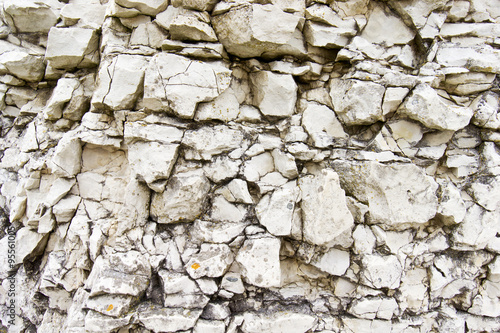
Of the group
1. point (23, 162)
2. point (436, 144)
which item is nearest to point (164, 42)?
point (23, 162)

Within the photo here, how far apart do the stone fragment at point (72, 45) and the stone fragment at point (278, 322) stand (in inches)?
155

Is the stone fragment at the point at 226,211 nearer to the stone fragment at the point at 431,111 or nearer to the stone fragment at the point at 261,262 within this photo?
the stone fragment at the point at 261,262

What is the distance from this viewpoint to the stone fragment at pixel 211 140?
3.32 m

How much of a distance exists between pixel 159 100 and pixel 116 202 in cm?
142

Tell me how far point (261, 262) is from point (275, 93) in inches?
83.3

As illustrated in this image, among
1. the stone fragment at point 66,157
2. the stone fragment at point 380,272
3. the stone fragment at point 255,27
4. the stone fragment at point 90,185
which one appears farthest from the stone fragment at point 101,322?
the stone fragment at point 255,27

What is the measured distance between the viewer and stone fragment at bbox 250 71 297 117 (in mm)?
3535

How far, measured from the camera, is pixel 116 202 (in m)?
3.50

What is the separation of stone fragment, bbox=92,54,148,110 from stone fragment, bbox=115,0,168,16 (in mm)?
644

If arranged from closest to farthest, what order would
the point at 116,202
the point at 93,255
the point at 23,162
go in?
the point at 93,255, the point at 116,202, the point at 23,162

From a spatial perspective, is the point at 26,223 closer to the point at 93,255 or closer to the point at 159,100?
the point at 93,255

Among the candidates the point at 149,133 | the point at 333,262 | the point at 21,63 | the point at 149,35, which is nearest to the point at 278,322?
the point at 333,262

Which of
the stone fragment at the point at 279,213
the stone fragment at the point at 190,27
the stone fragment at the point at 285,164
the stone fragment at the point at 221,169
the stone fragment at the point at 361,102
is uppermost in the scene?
the stone fragment at the point at 190,27

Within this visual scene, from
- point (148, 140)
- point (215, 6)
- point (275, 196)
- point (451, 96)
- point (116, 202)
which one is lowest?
point (116, 202)
